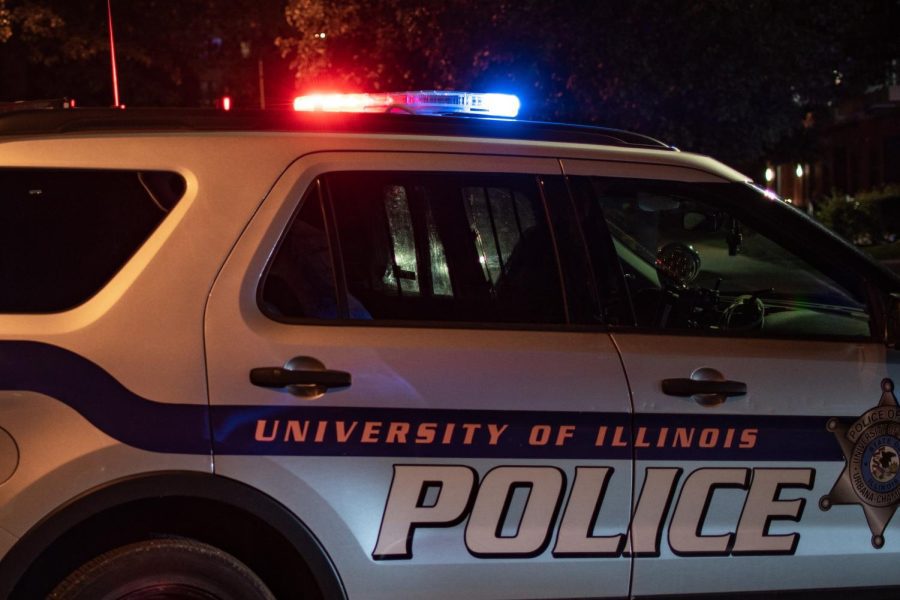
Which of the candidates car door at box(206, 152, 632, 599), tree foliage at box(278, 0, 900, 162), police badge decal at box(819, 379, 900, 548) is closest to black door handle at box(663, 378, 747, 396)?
car door at box(206, 152, 632, 599)

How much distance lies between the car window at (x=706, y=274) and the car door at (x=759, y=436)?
2 centimetres

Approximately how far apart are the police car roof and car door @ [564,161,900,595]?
0.20 m

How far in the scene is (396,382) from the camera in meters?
2.47

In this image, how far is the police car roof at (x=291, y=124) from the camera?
2600 mm

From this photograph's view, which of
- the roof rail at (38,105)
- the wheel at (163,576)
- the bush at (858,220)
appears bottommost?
the bush at (858,220)

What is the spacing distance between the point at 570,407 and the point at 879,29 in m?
21.4

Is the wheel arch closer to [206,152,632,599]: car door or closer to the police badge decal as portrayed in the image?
[206,152,632,599]: car door

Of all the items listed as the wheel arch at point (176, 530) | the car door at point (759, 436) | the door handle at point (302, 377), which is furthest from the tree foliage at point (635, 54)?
the wheel arch at point (176, 530)

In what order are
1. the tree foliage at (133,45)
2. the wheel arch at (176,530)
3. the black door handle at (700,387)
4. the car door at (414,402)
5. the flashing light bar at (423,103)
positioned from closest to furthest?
the wheel arch at (176,530) < the car door at (414,402) < the black door handle at (700,387) < the flashing light bar at (423,103) < the tree foliage at (133,45)

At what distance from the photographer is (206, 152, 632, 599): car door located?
2.43m

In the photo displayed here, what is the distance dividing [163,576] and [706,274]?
8.42 feet

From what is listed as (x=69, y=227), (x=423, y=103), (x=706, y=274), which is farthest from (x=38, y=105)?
(x=706, y=274)

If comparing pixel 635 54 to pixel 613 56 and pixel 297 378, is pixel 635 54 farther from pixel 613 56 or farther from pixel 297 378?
pixel 297 378

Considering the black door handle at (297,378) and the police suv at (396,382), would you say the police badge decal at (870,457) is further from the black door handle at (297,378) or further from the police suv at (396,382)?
the black door handle at (297,378)
